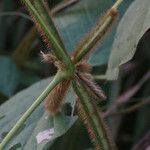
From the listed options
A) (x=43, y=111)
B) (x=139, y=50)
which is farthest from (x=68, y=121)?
(x=139, y=50)

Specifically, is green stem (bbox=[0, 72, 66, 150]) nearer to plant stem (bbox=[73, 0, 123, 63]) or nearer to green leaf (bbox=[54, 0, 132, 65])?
plant stem (bbox=[73, 0, 123, 63])

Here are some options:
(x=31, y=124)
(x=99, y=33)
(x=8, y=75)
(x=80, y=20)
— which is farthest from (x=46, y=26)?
(x=8, y=75)

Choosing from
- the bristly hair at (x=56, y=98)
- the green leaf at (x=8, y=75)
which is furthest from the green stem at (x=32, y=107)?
the green leaf at (x=8, y=75)

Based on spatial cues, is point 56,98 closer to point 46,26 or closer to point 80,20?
point 46,26

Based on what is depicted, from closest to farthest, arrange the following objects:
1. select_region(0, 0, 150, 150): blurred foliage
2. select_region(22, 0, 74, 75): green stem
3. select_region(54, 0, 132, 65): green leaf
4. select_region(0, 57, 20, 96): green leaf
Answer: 1. select_region(22, 0, 74, 75): green stem
2. select_region(0, 0, 150, 150): blurred foliage
3. select_region(54, 0, 132, 65): green leaf
4. select_region(0, 57, 20, 96): green leaf

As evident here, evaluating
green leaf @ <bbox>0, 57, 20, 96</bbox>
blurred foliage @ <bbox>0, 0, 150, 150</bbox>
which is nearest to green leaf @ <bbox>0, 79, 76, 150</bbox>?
blurred foliage @ <bbox>0, 0, 150, 150</bbox>

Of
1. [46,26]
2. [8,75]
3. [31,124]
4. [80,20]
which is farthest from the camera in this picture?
[8,75]
